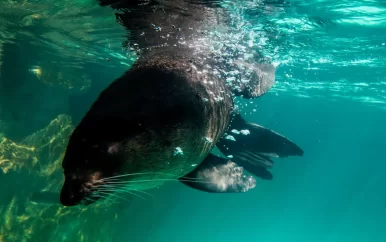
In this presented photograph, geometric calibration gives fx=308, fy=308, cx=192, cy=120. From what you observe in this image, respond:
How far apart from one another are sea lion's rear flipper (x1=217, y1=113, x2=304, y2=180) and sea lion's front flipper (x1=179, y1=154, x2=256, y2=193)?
0.35 meters

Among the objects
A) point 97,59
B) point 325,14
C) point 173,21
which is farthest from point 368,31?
point 97,59

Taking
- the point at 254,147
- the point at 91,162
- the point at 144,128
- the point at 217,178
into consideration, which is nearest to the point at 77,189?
the point at 91,162

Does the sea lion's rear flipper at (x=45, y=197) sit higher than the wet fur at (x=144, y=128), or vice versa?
the wet fur at (x=144, y=128)

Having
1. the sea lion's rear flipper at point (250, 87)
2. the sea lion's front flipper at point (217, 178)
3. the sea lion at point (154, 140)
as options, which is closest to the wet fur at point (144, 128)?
the sea lion at point (154, 140)

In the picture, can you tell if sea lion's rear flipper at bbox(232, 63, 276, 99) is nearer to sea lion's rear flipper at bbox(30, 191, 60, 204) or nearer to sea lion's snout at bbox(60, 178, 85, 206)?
sea lion's snout at bbox(60, 178, 85, 206)

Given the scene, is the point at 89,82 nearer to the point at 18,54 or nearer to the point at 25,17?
the point at 18,54

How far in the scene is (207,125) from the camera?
11.0 ft

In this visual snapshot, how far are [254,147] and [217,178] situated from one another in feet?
4.96

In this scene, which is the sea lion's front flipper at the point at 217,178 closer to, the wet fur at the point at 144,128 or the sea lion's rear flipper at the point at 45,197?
the wet fur at the point at 144,128

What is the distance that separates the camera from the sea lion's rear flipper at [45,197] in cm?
1318

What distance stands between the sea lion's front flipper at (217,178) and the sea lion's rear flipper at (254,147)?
348 mm

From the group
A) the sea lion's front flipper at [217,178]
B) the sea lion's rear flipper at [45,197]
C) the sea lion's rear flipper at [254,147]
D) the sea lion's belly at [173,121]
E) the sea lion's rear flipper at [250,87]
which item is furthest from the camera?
the sea lion's rear flipper at [45,197]

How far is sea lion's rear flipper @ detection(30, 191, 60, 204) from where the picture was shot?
13178mm

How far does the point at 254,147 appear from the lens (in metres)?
5.13
